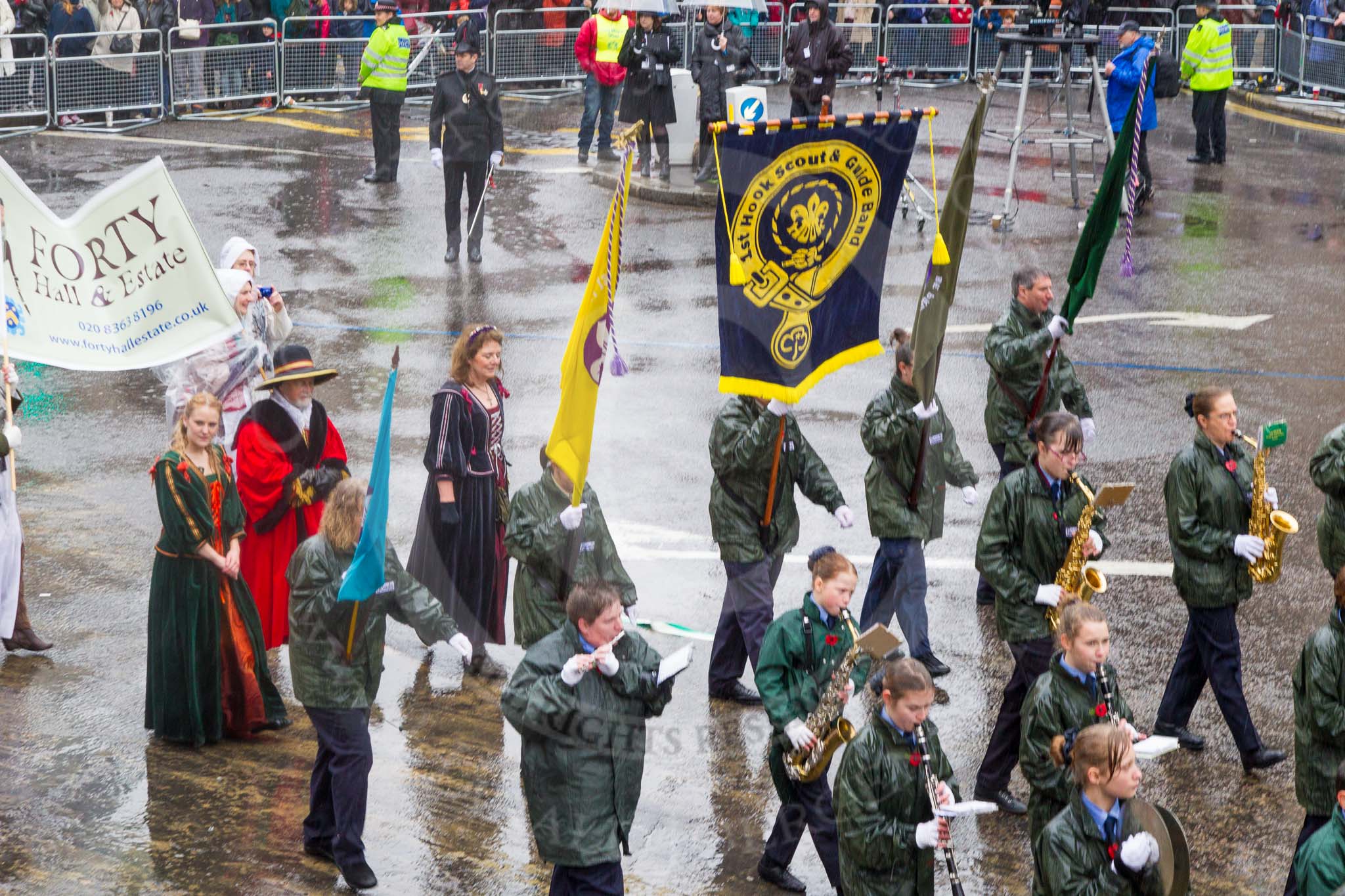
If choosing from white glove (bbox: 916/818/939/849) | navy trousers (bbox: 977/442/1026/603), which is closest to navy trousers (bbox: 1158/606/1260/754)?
navy trousers (bbox: 977/442/1026/603)

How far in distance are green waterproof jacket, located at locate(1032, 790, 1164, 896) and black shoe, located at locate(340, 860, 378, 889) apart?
8.61 feet

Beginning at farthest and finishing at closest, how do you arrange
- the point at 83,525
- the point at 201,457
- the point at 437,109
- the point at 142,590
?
the point at 437,109 < the point at 83,525 < the point at 142,590 < the point at 201,457

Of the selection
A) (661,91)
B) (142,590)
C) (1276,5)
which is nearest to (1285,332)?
(661,91)

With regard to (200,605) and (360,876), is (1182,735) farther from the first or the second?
(200,605)

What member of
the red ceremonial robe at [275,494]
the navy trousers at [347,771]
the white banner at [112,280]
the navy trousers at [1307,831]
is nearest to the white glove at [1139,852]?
the navy trousers at [1307,831]

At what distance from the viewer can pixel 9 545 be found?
8.78m

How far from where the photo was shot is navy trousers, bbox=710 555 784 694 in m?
8.33

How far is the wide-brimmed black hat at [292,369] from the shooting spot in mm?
8648

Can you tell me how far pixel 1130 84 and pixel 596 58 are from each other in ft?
20.8

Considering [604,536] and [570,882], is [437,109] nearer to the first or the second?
[604,536]

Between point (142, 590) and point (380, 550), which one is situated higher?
point (380, 550)

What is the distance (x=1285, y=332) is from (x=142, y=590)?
9.61 m

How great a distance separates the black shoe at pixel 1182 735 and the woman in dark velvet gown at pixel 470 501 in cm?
314

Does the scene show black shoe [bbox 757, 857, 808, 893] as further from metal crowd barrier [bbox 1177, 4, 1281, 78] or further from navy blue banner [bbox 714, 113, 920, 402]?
metal crowd barrier [bbox 1177, 4, 1281, 78]
